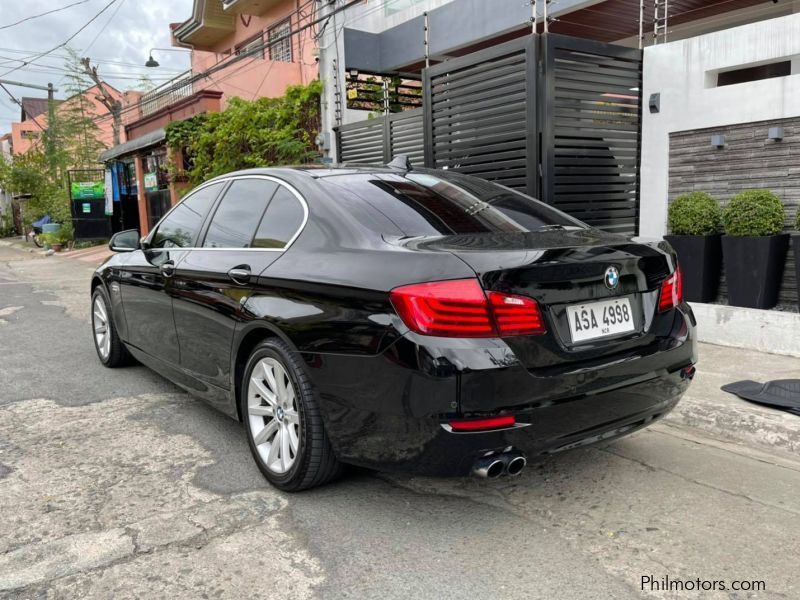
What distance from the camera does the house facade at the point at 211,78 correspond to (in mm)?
16797

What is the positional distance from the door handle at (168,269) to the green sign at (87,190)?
20058 millimetres

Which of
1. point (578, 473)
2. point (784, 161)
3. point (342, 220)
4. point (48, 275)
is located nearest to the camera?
point (342, 220)

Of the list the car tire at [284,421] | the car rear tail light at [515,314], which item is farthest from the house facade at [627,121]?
the car tire at [284,421]

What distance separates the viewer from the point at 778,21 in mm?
5895

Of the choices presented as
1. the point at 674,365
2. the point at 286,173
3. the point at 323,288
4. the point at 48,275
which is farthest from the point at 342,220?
the point at 48,275

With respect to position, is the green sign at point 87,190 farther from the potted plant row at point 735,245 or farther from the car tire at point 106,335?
the potted plant row at point 735,245

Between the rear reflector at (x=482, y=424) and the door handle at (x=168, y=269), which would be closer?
the rear reflector at (x=482, y=424)

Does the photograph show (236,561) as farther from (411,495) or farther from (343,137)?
(343,137)

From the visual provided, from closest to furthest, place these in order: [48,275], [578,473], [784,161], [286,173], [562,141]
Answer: [578,473] → [286,173] → [784,161] → [562,141] → [48,275]

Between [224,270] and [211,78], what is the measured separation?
16.8 m

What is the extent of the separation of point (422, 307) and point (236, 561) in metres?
1.20

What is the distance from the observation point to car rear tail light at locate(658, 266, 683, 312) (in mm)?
2980

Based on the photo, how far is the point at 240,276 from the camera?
3293 mm

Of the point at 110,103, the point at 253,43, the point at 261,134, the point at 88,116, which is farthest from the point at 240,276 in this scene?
the point at 88,116
